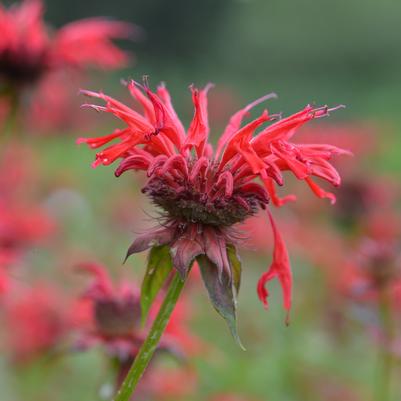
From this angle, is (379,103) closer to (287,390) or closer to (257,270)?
(257,270)

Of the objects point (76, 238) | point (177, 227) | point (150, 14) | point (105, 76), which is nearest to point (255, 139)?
point (177, 227)

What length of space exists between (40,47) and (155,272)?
1.93 metres

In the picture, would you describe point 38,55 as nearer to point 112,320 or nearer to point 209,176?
point 112,320

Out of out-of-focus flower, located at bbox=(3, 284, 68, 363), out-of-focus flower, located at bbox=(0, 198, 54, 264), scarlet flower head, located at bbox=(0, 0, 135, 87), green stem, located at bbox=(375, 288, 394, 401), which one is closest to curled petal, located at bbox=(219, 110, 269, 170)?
green stem, located at bbox=(375, 288, 394, 401)

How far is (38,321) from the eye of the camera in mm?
3221

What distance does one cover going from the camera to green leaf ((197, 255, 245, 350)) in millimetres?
1280

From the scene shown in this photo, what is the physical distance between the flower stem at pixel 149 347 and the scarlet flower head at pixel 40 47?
6.29 ft

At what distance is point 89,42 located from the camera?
315 cm

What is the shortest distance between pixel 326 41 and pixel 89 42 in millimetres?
15684

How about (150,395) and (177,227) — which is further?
(150,395)

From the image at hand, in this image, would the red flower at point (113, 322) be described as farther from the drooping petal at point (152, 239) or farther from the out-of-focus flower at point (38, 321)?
the out-of-focus flower at point (38, 321)

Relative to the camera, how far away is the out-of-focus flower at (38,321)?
126 inches

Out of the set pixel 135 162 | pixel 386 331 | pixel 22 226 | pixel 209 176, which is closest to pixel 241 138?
pixel 209 176

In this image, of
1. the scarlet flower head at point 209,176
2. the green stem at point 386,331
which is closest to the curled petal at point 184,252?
the scarlet flower head at point 209,176
